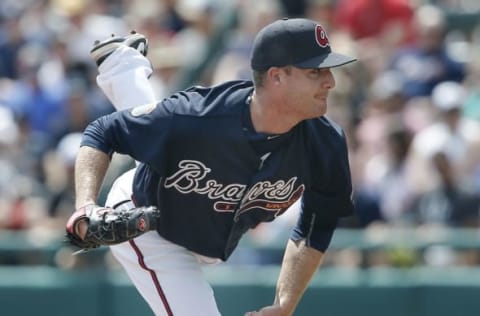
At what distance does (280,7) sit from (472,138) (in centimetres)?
280

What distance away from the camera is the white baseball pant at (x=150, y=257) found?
210 inches

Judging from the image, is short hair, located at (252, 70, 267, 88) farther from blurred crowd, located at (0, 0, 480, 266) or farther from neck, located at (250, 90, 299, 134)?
blurred crowd, located at (0, 0, 480, 266)

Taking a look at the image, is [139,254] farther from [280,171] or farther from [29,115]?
[29,115]

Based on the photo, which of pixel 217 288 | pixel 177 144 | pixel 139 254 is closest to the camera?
pixel 177 144

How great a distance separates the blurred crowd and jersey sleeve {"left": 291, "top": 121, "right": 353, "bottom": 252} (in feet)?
10.3

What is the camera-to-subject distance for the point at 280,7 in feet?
36.4

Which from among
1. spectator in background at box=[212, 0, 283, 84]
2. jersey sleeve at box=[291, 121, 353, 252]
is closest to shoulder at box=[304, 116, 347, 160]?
jersey sleeve at box=[291, 121, 353, 252]

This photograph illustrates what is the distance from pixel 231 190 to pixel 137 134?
0.47 m

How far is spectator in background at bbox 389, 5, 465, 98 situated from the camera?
9.71m

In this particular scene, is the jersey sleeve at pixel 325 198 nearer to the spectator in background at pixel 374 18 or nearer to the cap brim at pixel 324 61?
the cap brim at pixel 324 61

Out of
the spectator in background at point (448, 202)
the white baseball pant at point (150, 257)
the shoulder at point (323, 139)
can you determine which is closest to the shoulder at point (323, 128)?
the shoulder at point (323, 139)

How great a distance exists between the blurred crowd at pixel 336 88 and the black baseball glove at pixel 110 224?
4089mm

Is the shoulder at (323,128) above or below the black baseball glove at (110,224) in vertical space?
above

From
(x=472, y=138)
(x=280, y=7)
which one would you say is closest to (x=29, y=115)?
(x=280, y=7)
